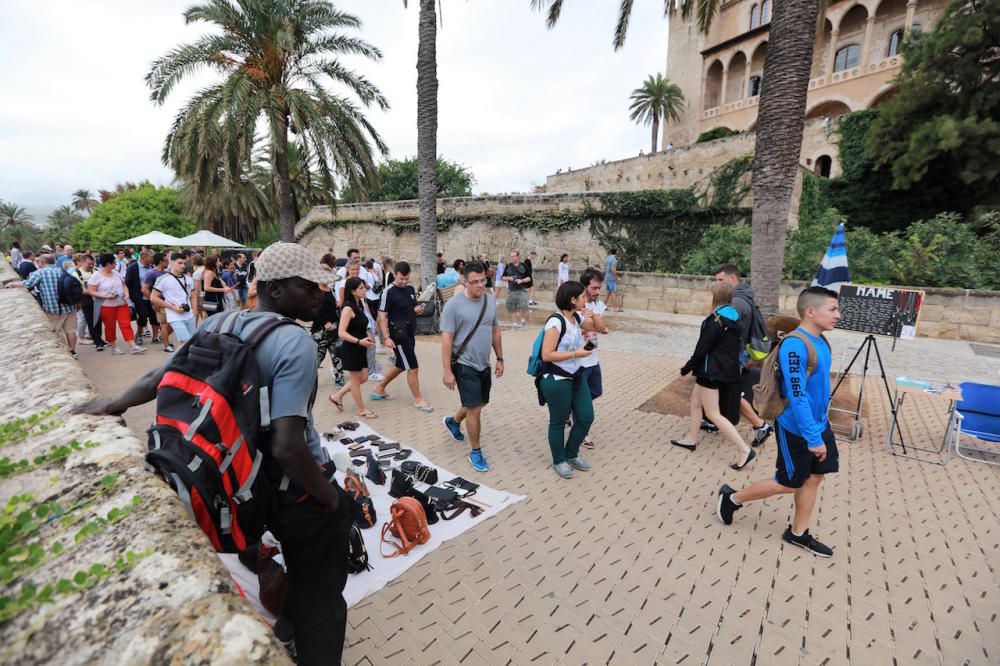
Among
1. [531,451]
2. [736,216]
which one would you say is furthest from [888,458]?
[736,216]

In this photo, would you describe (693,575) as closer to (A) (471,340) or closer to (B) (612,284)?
(A) (471,340)

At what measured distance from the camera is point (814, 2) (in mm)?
6059

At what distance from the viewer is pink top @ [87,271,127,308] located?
8.23m

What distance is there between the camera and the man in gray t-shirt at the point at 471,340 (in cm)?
461

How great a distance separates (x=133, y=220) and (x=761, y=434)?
4445cm

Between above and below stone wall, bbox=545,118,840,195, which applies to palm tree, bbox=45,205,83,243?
below

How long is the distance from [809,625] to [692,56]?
47110mm

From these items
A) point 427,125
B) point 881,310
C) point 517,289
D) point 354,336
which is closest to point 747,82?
point 517,289

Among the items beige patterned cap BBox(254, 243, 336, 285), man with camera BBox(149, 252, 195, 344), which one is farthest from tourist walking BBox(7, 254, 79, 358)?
beige patterned cap BBox(254, 243, 336, 285)

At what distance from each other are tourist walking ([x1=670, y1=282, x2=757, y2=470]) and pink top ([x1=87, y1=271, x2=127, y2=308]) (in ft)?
31.4

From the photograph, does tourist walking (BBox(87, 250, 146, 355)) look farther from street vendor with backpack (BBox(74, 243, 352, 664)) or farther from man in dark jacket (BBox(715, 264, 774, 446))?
man in dark jacket (BBox(715, 264, 774, 446))

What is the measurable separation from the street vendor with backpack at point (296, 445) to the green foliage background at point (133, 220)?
41236 millimetres

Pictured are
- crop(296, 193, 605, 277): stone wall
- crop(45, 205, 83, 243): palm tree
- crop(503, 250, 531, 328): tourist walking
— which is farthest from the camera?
crop(45, 205, 83, 243): palm tree

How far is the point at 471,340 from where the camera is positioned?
4629 millimetres
